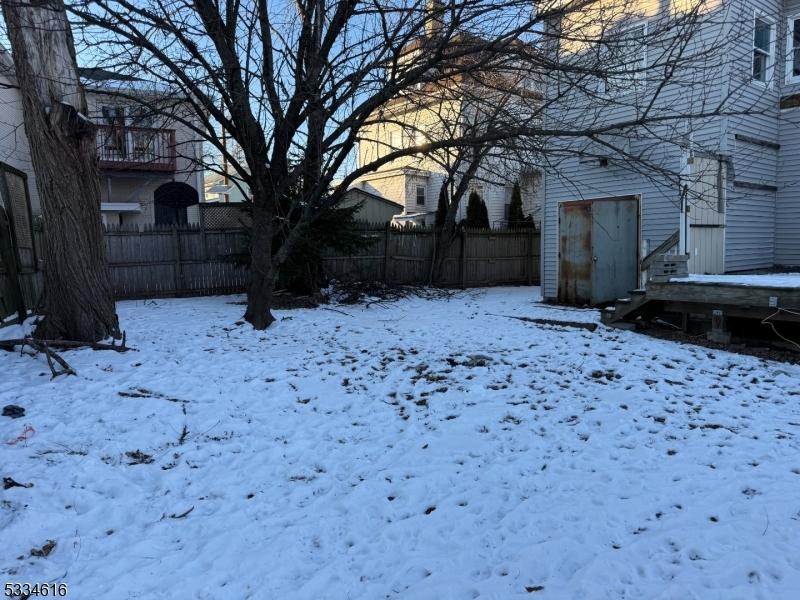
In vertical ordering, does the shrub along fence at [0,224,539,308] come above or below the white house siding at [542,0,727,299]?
below

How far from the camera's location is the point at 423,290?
15.1 meters

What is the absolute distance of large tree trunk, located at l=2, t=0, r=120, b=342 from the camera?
612 cm

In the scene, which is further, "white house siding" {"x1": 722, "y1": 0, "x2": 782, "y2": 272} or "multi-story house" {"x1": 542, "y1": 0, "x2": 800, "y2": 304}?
"white house siding" {"x1": 722, "y1": 0, "x2": 782, "y2": 272}

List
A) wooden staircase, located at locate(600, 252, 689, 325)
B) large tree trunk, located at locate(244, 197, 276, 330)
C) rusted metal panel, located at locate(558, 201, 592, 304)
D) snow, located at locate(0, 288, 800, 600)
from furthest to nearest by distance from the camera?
1. rusted metal panel, located at locate(558, 201, 592, 304)
2. large tree trunk, located at locate(244, 197, 276, 330)
3. wooden staircase, located at locate(600, 252, 689, 325)
4. snow, located at locate(0, 288, 800, 600)

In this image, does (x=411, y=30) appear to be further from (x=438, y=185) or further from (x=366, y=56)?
(x=438, y=185)

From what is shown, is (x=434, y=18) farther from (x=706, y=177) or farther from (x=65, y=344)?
(x=706, y=177)

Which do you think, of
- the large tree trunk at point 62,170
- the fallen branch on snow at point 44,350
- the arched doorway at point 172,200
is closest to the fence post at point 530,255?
the arched doorway at point 172,200

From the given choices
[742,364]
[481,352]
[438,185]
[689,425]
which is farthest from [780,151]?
[438,185]

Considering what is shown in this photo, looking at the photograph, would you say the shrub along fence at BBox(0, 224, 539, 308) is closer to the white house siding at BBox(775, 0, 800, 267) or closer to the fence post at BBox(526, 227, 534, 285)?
the fence post at BBox(526, 227, 534, 285)

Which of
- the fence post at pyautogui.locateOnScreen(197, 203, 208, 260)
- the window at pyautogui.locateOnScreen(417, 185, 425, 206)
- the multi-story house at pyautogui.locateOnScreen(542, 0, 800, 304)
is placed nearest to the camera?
the multi-story house at pyautogui.locateOnScreen(542, 0, 800, 304)

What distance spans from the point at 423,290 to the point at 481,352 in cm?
790

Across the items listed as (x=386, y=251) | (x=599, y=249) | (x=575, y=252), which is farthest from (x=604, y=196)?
(x=386, y=251)

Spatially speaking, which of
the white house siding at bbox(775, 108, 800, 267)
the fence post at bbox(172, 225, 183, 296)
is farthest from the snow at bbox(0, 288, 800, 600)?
the fence post at bbox(172, 225, 183, 296)

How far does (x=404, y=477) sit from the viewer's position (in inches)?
147
